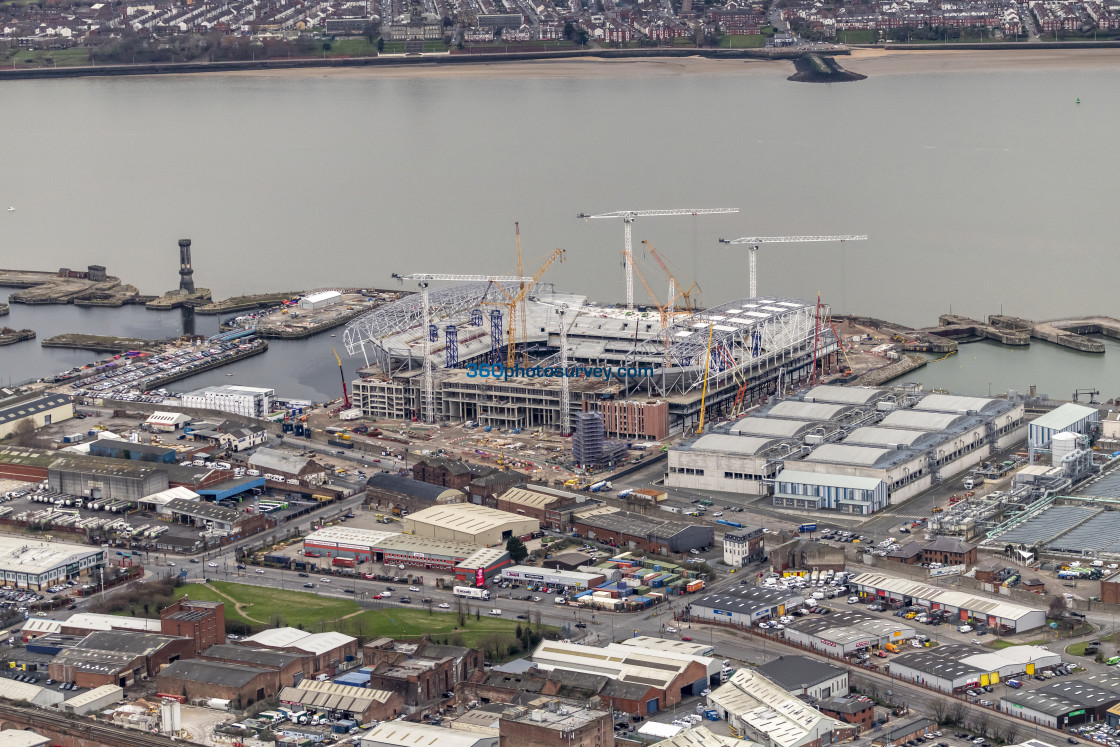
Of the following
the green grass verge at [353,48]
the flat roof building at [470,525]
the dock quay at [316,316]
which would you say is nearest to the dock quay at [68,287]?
the dock quay at [316,316]

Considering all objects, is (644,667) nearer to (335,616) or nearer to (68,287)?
(335,616)

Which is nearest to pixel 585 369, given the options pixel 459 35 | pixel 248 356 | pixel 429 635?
pixel 248 356

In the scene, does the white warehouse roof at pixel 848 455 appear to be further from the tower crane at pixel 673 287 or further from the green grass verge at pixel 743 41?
the green grass verge at pixel 743 41

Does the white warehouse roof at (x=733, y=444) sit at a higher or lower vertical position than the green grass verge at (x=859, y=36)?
lower

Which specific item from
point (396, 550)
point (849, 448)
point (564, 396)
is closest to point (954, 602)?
point (849, 448)

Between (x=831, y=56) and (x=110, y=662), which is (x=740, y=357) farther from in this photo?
(x=831, y=56)

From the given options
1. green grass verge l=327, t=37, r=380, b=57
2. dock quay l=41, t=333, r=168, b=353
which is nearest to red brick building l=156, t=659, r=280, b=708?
dock quay l=41, t=333, r=168, b=353

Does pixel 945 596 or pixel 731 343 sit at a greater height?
pixel 731 343
